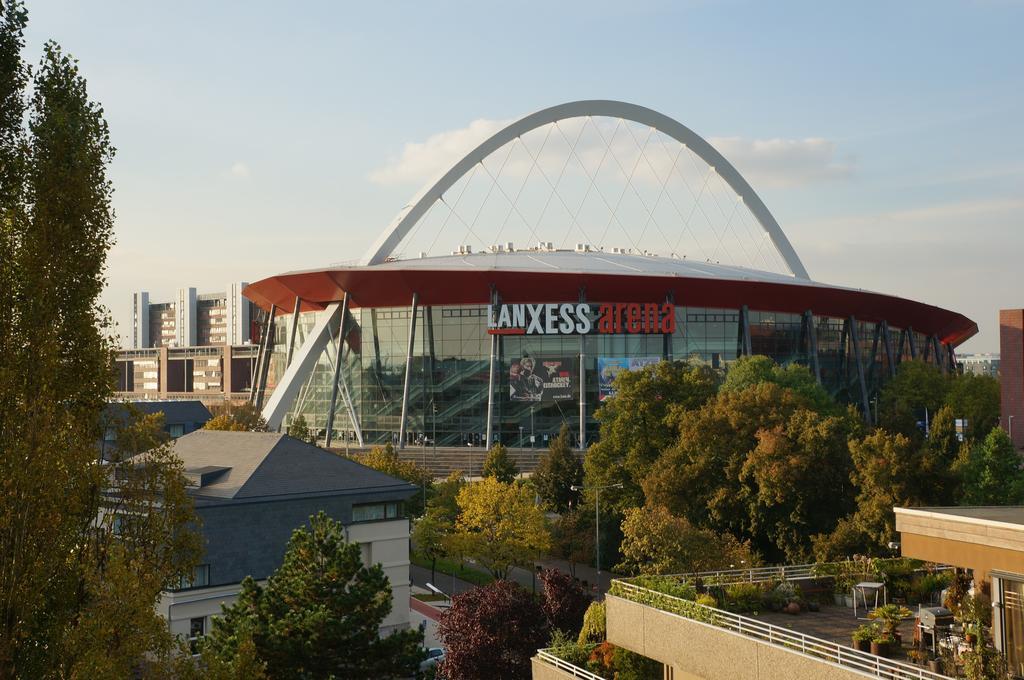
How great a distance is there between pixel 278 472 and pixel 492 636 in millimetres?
11144

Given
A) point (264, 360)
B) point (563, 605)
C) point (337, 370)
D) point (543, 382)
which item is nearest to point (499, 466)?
point (543, 382)

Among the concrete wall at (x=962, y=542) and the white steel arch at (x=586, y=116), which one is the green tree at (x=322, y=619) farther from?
the white steel arch at (x=586, y=116)

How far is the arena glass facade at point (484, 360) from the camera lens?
102m

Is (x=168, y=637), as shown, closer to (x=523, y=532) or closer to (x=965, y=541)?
(x=965, y=541)

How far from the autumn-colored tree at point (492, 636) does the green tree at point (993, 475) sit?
23.6m

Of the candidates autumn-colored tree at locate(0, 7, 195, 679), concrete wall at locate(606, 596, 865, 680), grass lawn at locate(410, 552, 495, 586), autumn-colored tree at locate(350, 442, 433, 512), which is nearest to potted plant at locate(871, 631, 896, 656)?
concrete wall at locate(606, 596, 865, 680)

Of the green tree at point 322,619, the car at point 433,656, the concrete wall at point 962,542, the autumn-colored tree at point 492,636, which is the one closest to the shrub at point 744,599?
the concrete wall at point 962,542

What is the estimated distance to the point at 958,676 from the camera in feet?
60.4

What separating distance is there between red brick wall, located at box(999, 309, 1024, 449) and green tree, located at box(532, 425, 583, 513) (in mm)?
28468

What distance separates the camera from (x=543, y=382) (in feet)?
333

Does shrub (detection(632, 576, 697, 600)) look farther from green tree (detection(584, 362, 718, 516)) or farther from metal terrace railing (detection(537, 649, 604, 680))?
green tree (detection(584, 362, 718, 516))

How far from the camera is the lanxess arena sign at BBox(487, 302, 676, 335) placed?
327ft

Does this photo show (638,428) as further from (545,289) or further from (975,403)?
(975,403)

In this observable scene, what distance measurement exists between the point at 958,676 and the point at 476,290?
8358 cm
